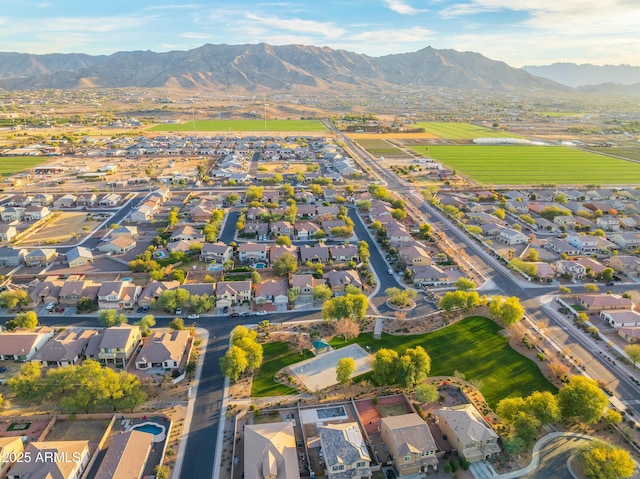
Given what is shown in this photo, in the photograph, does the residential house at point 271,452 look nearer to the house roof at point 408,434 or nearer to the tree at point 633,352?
the house roof at point 408,434

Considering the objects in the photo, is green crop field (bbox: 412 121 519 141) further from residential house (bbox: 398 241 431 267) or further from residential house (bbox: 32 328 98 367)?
residential house (bbox: 32 328 98 367)

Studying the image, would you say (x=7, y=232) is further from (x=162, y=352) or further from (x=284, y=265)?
(x=162, y=352)

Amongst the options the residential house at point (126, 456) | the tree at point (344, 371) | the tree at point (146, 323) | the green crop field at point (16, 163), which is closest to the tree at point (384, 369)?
the tree at point (344, 371)

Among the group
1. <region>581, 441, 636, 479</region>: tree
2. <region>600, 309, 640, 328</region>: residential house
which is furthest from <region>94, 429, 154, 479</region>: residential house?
<region>600, 309, 640, 328</region>: residential house

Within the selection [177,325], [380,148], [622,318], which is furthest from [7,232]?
[380,148]

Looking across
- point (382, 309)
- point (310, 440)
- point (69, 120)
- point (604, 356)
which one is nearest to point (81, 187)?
point (382, 309)

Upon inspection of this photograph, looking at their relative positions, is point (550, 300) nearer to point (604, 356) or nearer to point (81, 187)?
point (604, 356)
